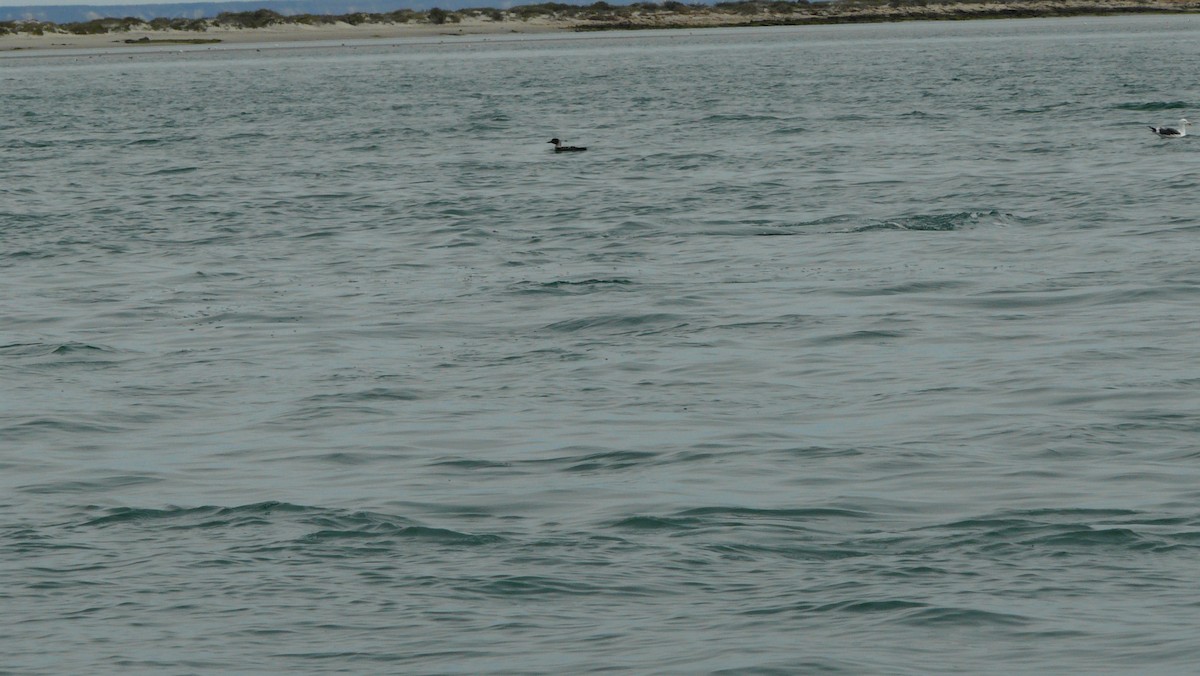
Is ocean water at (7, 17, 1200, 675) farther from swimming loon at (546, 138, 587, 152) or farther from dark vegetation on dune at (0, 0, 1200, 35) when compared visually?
dark vegetation on dune at (0, 0, 1200, 35)

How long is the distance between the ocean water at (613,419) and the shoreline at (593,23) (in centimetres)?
10418

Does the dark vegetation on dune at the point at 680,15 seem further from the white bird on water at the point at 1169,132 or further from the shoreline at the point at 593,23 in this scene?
the white bird on water at the point at 1169,132

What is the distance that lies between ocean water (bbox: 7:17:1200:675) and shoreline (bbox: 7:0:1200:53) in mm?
104181

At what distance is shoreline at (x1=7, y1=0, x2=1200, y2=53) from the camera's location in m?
133

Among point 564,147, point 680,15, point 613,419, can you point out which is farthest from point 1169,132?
point 680,15

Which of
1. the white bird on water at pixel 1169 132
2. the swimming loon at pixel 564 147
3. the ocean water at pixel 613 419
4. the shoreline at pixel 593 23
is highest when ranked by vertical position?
the shoreline at pixel 593 23

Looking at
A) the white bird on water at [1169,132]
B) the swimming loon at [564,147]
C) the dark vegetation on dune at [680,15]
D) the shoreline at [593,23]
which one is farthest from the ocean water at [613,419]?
the dark vegetation on dune at [680,15]

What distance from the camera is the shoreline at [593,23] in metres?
133

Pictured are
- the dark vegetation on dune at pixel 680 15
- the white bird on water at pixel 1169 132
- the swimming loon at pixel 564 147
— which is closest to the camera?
the white bird on water at pixel 1169 132

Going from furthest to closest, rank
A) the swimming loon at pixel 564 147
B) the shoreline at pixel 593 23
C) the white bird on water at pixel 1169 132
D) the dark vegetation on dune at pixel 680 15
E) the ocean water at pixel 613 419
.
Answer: the dark vegetation on dune at pixel 680 15 → the shoreline at pixel 593 23 → the swimming loon at pixel 564 147 → the white bird on water at pixel 1169 132 → the ocean water at pixel 613 419

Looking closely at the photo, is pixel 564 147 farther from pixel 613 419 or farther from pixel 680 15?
pixel 680 15

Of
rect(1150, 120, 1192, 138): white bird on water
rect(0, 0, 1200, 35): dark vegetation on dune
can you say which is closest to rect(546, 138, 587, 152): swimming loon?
rect(1150, 120, 1192, 138): white bird on water

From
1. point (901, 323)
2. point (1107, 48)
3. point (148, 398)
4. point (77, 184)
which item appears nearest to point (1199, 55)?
point (1107, 48)

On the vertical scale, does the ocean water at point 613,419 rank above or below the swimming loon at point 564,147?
below
